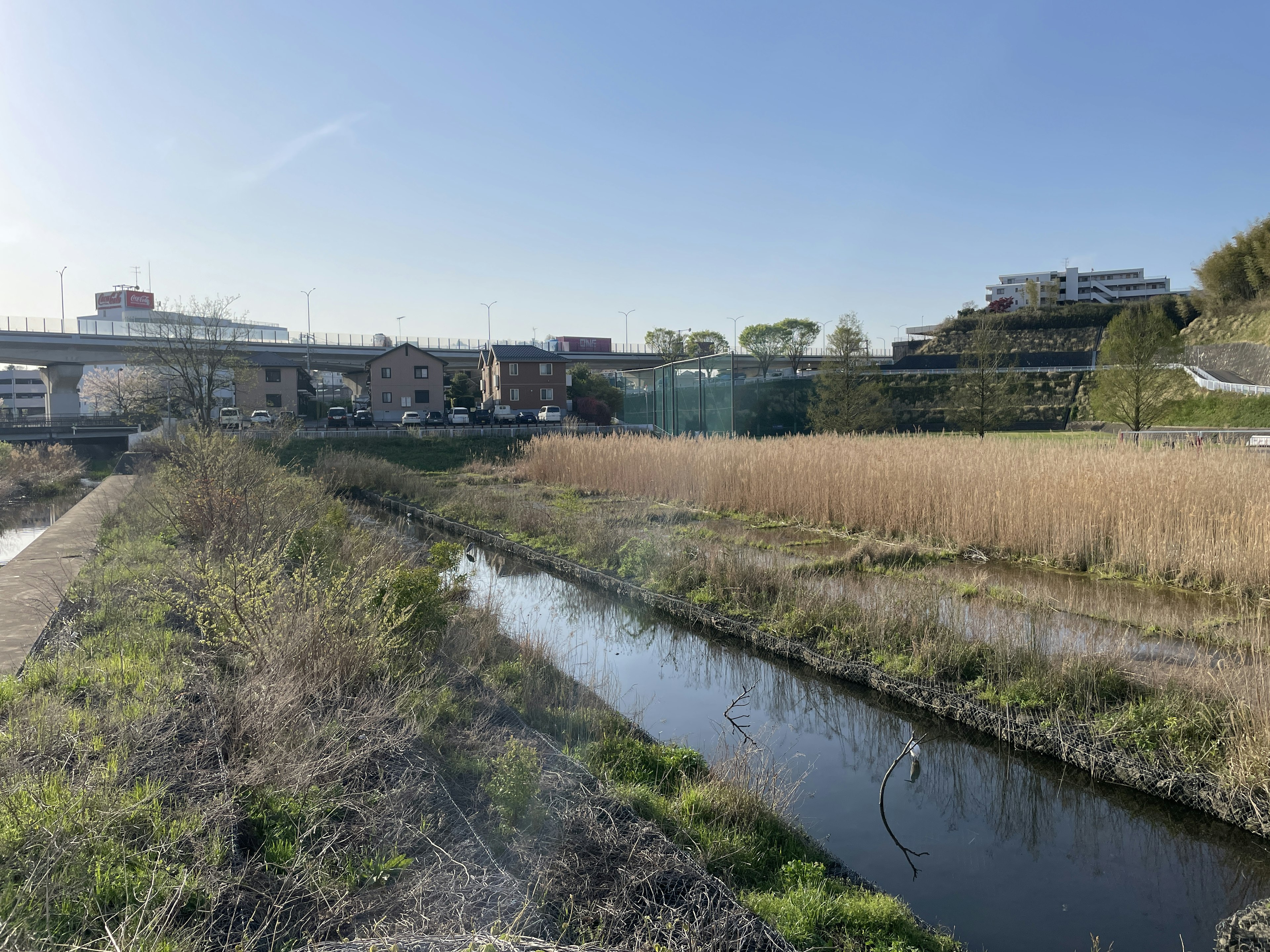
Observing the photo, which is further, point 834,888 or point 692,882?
point 834,888

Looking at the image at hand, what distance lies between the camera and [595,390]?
2896 inches

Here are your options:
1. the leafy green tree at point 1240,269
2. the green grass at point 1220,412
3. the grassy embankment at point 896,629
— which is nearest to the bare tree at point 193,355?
the grassy embankment at point 896,629

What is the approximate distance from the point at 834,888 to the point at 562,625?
5858 mm

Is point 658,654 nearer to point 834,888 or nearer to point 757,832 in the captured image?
point 757,832

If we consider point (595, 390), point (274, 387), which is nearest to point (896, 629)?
point (595, 390)

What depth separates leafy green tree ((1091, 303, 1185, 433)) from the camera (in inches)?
1144

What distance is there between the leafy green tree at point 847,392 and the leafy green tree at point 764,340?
189 ft

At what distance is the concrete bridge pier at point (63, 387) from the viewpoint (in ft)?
198

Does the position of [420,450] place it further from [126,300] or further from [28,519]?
[126,300]

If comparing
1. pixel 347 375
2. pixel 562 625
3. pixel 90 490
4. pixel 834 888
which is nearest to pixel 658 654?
pixel 562 625

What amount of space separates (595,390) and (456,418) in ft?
71.9

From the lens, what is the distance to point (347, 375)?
305ft

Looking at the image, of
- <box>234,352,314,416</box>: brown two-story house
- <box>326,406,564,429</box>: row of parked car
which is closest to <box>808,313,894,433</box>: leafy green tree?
<box>326,406,564,429</box>: row of parked car

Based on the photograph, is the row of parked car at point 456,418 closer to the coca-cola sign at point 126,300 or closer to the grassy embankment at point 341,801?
the grassy embankment at point 341,801
